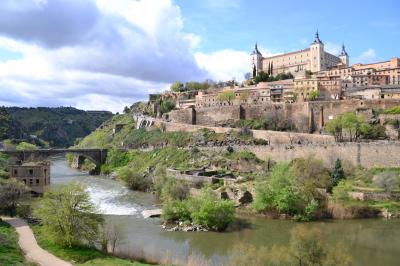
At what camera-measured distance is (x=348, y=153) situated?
53.4m

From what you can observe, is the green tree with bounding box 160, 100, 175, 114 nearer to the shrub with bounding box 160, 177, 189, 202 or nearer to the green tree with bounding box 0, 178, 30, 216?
the shrub with bounding box 160, 177, 189, 202

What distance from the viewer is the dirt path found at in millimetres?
24344

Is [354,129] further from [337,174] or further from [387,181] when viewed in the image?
[387,181]

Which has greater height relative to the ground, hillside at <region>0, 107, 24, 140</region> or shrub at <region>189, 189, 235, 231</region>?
hillside at <region>0, 107, 24, 140</region>

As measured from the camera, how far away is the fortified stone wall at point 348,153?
50844mm

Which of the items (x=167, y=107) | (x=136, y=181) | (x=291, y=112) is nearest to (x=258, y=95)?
(x=291, y=112)

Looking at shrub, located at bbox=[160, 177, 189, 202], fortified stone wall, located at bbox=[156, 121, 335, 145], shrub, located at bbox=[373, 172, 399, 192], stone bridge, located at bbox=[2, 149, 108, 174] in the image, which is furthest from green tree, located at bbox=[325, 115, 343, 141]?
stone bridge, located at bbox=[2, 149, 108, 174]

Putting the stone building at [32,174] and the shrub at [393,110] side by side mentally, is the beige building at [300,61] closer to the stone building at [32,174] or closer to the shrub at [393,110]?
the shrub at [393,110]

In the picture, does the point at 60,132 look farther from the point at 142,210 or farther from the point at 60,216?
the point at 60,216

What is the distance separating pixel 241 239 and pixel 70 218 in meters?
12.8

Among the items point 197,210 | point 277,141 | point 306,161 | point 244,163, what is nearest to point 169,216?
point 197,210

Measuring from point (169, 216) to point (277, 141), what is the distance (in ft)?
104

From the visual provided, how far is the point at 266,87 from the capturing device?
9831 centimetres

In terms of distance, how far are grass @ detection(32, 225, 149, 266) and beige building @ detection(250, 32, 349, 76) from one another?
87.7 metres
